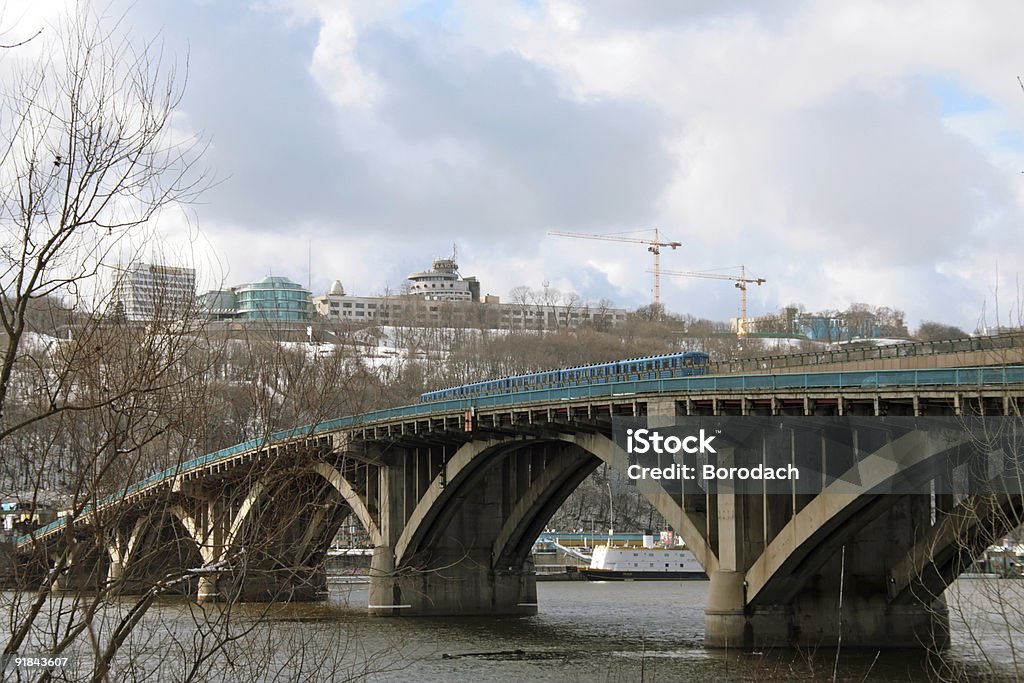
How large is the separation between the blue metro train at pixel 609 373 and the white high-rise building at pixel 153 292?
3979 cm

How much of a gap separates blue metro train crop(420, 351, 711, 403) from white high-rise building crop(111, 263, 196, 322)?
39.8 meters

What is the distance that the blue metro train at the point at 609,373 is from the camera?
59281mm

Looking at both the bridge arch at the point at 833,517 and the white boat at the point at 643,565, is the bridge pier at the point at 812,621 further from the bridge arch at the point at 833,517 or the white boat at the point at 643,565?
the white boat at the point at 643,565

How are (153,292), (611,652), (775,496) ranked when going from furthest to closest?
(611,652)
(775,496)
(153,292)

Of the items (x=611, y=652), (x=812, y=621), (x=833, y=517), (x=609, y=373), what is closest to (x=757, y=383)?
(x=833, y=517)

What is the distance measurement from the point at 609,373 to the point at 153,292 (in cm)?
5446

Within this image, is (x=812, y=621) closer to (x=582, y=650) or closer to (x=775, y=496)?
(x=775, y=496)

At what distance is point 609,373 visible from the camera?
6819cm

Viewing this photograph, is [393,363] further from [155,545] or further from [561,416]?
[155,545]

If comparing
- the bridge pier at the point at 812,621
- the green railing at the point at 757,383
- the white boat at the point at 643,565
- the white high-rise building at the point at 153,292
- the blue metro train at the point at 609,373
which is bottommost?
the bridge pier at the point at 812,621

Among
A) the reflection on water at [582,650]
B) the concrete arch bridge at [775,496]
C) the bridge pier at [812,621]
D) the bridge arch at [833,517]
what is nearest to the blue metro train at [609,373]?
the concrete arch bridge at [775,496]

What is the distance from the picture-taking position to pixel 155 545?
12.6 m

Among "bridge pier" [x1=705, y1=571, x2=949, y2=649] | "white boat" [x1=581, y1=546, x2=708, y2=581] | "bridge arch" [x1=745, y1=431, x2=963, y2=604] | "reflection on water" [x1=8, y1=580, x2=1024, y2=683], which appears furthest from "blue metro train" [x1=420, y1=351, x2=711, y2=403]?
"white boat" [x1=581, y1=546, x2=708, y2=581]

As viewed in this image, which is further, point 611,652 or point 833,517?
point 611,652
